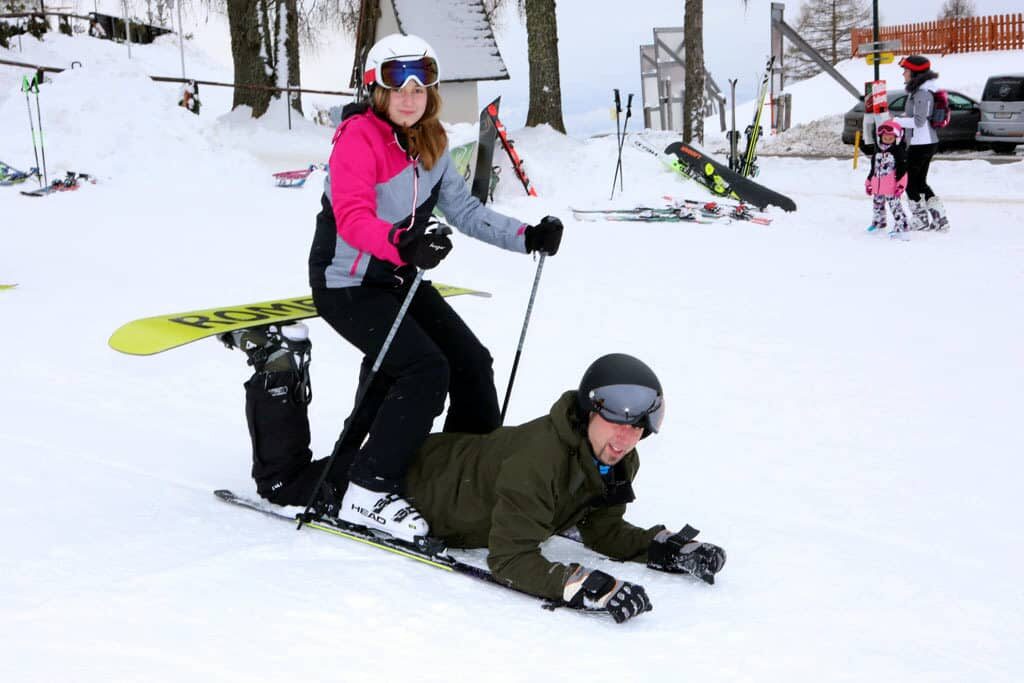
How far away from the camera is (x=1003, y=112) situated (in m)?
20.3

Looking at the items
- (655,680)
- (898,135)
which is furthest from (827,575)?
(898,135)

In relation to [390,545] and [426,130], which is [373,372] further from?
[426,130]

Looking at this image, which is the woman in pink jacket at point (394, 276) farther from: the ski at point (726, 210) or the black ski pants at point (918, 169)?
the ski at point (726, 210)

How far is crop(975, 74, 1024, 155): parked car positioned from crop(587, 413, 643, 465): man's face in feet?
66.3

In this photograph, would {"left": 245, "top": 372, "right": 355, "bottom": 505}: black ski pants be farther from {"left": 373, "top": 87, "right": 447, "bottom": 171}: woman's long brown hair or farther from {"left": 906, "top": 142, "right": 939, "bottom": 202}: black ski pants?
{"left": 906, "top": 142, "right": 939, "bottom": 202}: black ski pants

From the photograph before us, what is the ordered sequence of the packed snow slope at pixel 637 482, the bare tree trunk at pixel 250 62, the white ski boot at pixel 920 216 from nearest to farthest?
the packed snow slope at pixel 637 482 → the white ski boot at pixel 920 216 → the bare tree trunk at pixel 250 62

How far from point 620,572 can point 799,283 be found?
604cm

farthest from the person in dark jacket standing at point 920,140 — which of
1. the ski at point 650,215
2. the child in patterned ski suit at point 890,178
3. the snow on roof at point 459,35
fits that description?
the snow on roof at point 459,35

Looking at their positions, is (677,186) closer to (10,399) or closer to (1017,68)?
(10,399)

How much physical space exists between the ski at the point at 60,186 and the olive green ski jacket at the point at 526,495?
11876mm

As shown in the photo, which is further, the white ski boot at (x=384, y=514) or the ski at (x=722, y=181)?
the ski at (x=722, y=181)

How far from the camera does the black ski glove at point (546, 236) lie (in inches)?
150

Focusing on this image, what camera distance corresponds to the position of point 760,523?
385 centimetres

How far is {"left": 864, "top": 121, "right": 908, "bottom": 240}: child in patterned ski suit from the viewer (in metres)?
11.4
